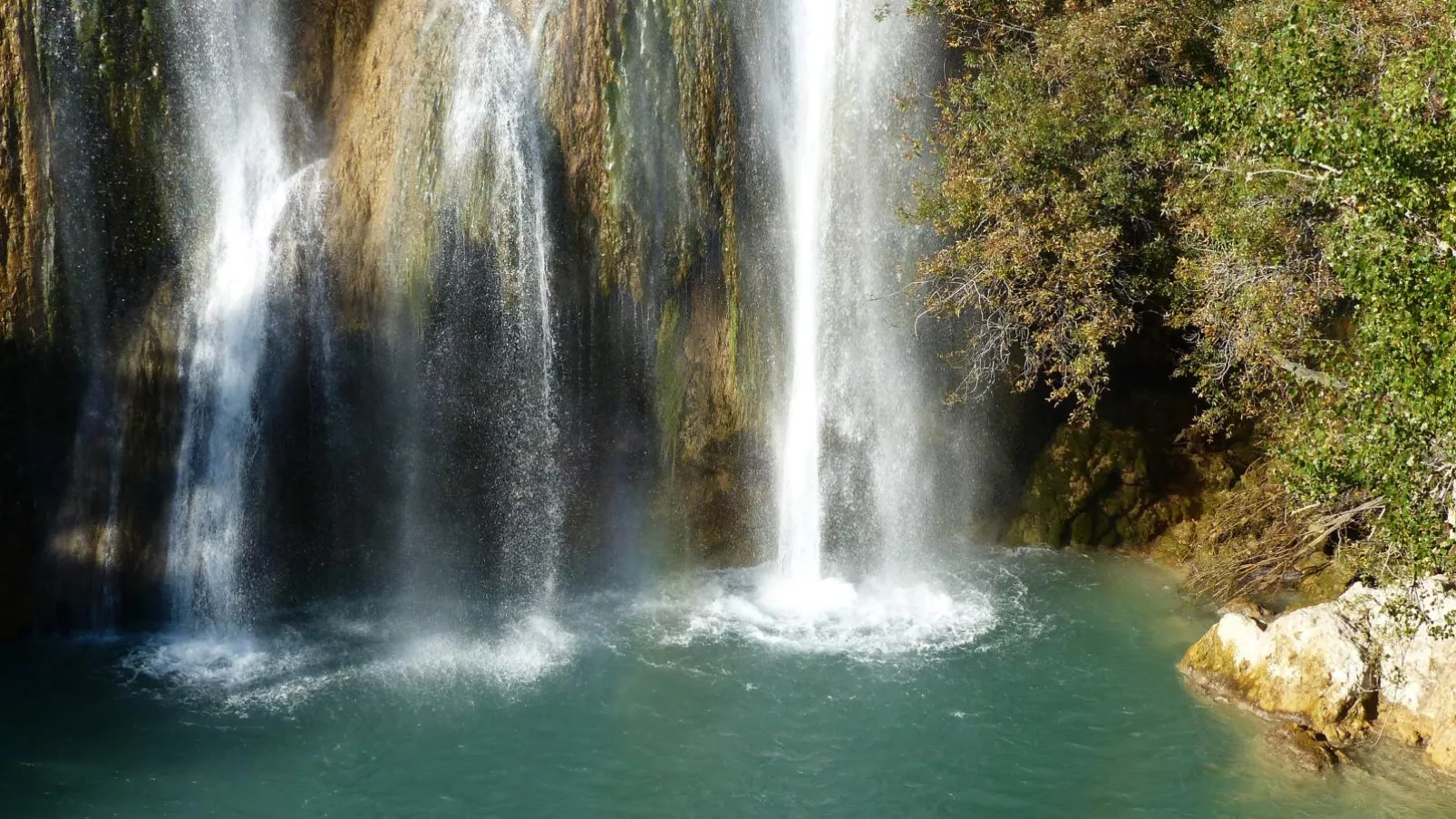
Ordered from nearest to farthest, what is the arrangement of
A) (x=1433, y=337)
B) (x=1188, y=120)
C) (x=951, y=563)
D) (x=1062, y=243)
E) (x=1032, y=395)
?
(x=1433, y=337)
(x=1188, y=120)
(x=1062, y=243)
(x=951, y=563)
(x=1032, y=395)

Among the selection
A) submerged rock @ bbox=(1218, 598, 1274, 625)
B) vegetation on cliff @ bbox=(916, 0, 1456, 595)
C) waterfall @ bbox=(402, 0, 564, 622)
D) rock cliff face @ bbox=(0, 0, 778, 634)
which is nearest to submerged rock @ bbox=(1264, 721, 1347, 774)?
vegetation on cliff @ bbox=(916, 0, 1456, 595)

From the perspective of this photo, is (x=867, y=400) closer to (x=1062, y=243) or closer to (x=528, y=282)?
(x=1062, y=243)

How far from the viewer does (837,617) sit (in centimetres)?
1616

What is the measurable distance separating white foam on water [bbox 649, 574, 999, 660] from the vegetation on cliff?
2.97 metres

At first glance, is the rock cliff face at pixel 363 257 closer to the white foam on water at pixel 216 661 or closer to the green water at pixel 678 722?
the white foam on water at pixel 216 661

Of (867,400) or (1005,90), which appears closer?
(1005,90)

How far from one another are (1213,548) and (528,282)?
10.1 metres

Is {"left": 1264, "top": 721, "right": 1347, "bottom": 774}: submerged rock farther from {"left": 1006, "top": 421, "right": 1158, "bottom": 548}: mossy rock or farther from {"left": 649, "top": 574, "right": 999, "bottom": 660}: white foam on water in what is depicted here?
{"left": 1006, "top": 421, "right": 1158, "bottom": 548}: mossy rock

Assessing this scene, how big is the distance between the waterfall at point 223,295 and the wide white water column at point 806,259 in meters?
7.14

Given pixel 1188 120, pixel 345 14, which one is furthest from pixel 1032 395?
pixel 345 14

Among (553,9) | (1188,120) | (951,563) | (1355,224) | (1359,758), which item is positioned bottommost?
(1359,758)

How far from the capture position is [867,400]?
18250 mm

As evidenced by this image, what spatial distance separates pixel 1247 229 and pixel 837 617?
22.5 feet

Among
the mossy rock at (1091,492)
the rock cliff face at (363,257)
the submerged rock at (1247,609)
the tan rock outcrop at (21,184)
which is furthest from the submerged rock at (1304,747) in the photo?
the tan rock outcrop at (21,184)
